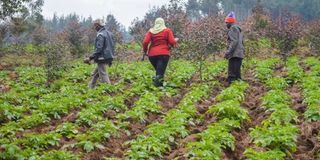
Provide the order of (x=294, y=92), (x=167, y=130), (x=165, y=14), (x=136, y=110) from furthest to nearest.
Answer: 1. (x=165, y=14)
2. (x=294, y=92)
3. (x=136, y=110)
4. (x=167, y=130)

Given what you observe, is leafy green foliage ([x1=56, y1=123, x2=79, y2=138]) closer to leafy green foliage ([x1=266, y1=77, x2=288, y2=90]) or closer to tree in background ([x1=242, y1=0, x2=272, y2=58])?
leafy green foliage ([x1=266, y1=77, x2=288, y2=90])

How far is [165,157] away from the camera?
7.80 meters

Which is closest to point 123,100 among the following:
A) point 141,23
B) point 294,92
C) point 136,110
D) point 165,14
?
point 136,110

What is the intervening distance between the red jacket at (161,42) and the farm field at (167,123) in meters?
1.21

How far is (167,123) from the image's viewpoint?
9352 millimetres

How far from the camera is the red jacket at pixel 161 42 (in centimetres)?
1374

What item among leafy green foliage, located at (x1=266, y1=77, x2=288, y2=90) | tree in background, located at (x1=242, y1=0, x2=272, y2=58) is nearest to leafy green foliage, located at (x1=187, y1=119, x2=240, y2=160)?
leafy green foliage, located at (x1=266, y1=77, x2=288, y2=90)

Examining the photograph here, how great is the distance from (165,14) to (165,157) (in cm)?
2153

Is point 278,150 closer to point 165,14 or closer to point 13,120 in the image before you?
point 13,120

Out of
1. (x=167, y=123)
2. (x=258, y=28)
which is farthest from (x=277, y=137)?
(x=258, y=28)

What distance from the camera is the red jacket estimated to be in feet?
45.1

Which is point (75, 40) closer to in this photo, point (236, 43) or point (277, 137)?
point (236, 43)

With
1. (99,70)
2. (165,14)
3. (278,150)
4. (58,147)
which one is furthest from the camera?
(165,14)

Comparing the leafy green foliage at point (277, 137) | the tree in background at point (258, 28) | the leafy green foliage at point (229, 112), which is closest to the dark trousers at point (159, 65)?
the leafy green foliage at point (229, 112)
